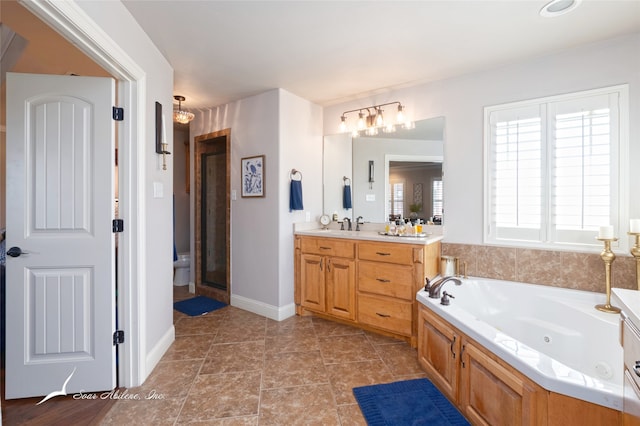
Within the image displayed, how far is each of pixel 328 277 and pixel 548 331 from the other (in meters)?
1.85

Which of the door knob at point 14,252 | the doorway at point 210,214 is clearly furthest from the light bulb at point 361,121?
the door knob at point 14,252

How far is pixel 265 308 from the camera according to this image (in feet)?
10.9

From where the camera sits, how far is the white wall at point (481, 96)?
86.8 inches

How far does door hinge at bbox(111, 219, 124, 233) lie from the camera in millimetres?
1959

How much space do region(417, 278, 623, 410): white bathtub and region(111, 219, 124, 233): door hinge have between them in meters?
2.19

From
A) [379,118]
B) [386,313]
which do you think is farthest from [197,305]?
[379,118]

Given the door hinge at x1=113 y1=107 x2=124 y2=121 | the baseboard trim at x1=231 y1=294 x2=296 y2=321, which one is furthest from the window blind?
the door hinge at x1=113 y1=107 x2=124 y2=121

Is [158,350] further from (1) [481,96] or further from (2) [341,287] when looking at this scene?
(1) [481,96]

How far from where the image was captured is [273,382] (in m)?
2.10

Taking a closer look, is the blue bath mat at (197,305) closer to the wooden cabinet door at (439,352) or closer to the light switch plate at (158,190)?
the light switch plate at (158,190)

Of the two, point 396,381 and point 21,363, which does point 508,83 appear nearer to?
point 396,381

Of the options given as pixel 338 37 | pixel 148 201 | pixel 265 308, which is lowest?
pixel 265 308

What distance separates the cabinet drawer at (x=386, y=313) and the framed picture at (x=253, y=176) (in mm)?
1594

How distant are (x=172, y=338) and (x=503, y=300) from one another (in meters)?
2.88
